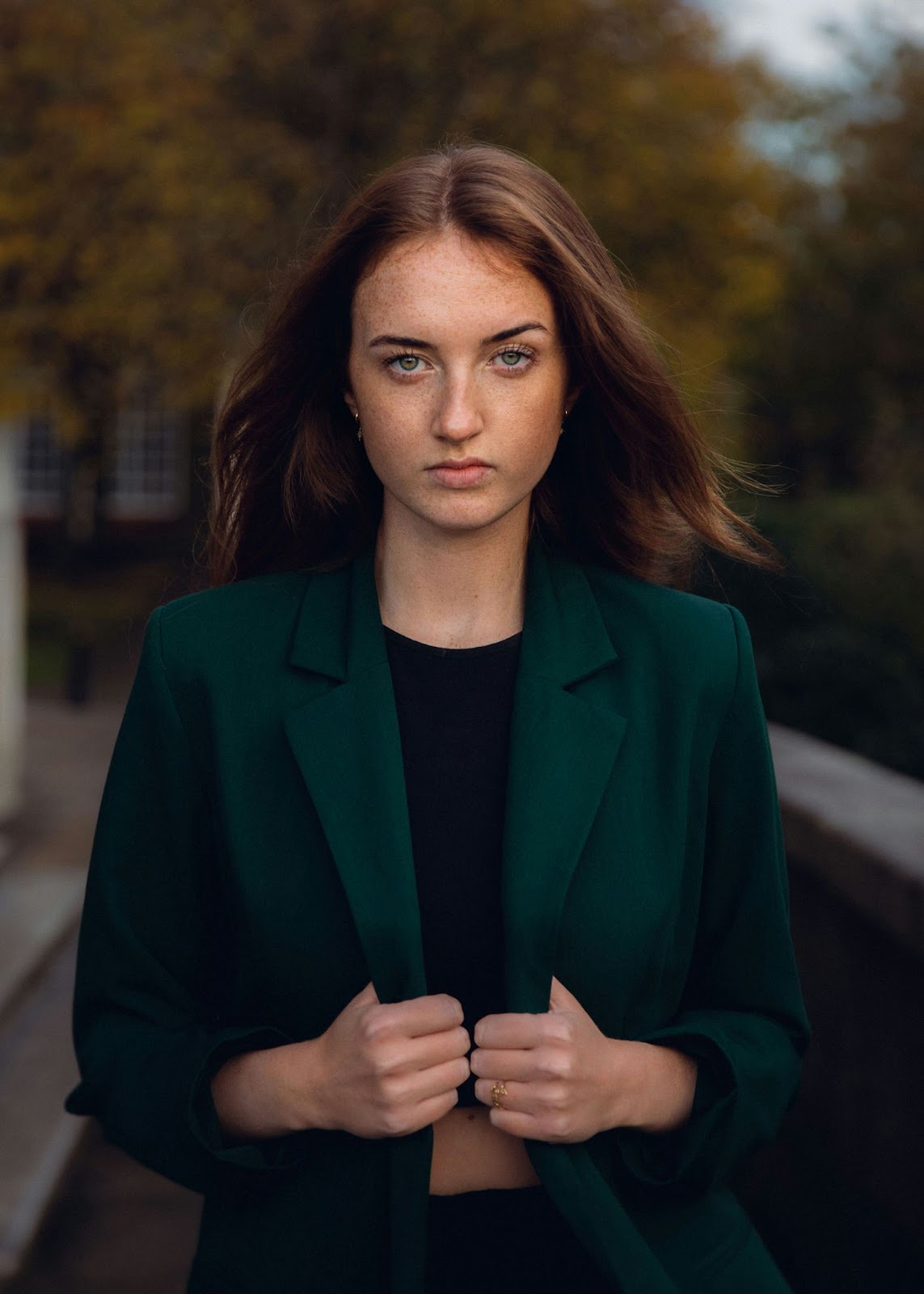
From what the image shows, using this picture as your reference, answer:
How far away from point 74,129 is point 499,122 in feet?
12.1

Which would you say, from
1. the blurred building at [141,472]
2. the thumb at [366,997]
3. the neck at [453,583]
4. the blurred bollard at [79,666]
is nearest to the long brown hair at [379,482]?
the neck at [453,583]

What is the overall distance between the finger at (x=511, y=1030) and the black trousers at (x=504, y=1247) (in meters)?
0.26

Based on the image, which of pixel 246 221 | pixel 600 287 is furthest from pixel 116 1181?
pixel 246 221

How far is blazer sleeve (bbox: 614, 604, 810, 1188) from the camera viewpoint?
180cm

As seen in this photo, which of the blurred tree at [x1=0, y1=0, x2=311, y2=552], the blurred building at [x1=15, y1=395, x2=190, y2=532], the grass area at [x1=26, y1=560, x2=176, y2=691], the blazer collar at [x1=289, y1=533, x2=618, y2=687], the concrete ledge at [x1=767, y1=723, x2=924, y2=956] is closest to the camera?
the blazer collar at [x1=289, y1=533, x2=618, y2=687]

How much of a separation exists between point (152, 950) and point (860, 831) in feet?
7.09

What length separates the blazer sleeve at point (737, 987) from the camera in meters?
1.80

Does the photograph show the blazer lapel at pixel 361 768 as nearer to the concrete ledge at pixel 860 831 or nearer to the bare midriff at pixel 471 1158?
the bare midriff at pixel 471 1158

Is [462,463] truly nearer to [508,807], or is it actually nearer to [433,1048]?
[508,807]

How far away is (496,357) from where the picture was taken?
1746 millimetres

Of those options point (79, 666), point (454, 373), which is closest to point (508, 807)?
point (454, 373)

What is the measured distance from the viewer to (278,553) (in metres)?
2.05

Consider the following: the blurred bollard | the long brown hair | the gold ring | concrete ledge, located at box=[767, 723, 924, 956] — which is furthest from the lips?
the blurred bollard

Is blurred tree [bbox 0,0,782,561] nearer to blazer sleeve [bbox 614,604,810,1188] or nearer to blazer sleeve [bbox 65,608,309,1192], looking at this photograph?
blazer sleeve [bbox 65,608,309,1192]
